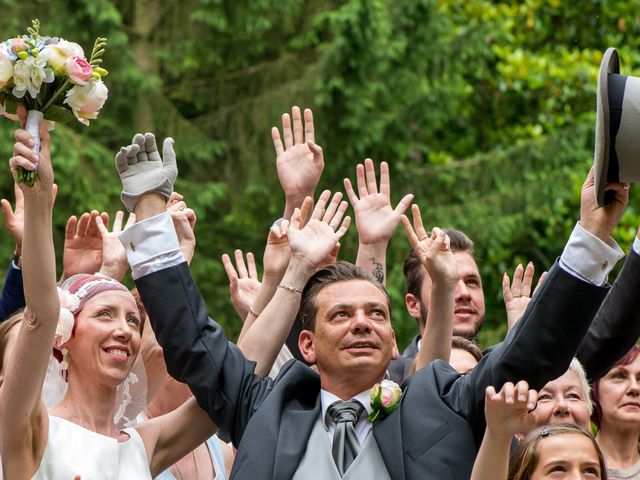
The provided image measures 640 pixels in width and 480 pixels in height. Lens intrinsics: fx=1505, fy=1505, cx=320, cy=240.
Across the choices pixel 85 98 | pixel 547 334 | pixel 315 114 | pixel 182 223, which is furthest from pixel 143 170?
pixel 315 114

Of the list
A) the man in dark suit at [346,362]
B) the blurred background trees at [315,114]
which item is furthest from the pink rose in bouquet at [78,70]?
the blurred background trees at [315,114]

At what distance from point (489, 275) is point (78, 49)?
41.7 ft

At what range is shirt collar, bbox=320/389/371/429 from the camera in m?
5.93

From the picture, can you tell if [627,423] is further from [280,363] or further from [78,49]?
[78,49]

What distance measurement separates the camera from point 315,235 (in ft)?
21.4

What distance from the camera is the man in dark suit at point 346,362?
5.45m

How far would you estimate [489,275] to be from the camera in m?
17.9

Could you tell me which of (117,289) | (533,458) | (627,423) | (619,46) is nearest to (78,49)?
(117,289)

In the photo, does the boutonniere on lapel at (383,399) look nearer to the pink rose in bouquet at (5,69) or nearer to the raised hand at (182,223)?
the raised hand at (182,223)

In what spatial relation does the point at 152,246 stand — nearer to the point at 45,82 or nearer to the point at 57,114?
the point at 57,114

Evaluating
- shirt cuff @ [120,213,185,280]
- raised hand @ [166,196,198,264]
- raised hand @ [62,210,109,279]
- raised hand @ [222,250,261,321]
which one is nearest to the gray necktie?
shirt cuff @ [120,213,185,280]

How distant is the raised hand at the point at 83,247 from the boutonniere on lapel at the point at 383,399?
2.18m

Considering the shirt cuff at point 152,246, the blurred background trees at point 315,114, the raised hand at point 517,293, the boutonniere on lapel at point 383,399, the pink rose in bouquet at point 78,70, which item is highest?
the pink rose in bouquet at point 78,70

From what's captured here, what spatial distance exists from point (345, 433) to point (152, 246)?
3.52 ft
